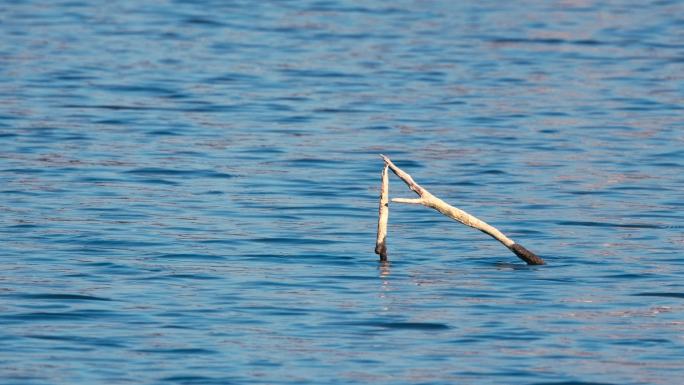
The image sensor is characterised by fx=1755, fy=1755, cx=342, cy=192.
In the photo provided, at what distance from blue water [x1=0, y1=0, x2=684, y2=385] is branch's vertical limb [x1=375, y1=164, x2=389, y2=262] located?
176mm

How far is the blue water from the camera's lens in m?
11.6

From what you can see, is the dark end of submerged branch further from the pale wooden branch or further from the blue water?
the pale wooden branch

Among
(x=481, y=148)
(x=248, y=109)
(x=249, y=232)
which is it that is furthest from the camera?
(x=248, y=109)

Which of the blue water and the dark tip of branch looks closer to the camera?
the blue water

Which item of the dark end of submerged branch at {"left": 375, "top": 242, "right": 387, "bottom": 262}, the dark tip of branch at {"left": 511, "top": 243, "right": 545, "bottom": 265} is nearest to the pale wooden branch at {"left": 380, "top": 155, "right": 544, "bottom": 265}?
the dark tip of branch at {"left": 511, "top": 243, "right": 545, "bottom": 265}

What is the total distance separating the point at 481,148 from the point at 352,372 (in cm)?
969

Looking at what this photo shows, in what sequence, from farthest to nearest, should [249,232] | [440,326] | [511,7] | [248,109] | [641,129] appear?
1. [511,7]
2. [248,109]
3. [641,129]
4. [249,232]
5. [440,326]

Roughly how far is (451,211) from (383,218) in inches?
21.0

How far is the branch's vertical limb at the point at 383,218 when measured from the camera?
13.0 m

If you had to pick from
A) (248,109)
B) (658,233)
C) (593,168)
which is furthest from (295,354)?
(248,109)

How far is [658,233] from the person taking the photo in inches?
617

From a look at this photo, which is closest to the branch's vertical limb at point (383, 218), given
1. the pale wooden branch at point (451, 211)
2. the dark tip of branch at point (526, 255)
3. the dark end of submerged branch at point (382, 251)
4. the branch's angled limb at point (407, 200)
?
the dark end of submerged branch at point (382, 251)

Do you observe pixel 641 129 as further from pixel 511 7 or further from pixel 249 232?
pixel 511 7

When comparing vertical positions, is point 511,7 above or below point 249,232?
above
